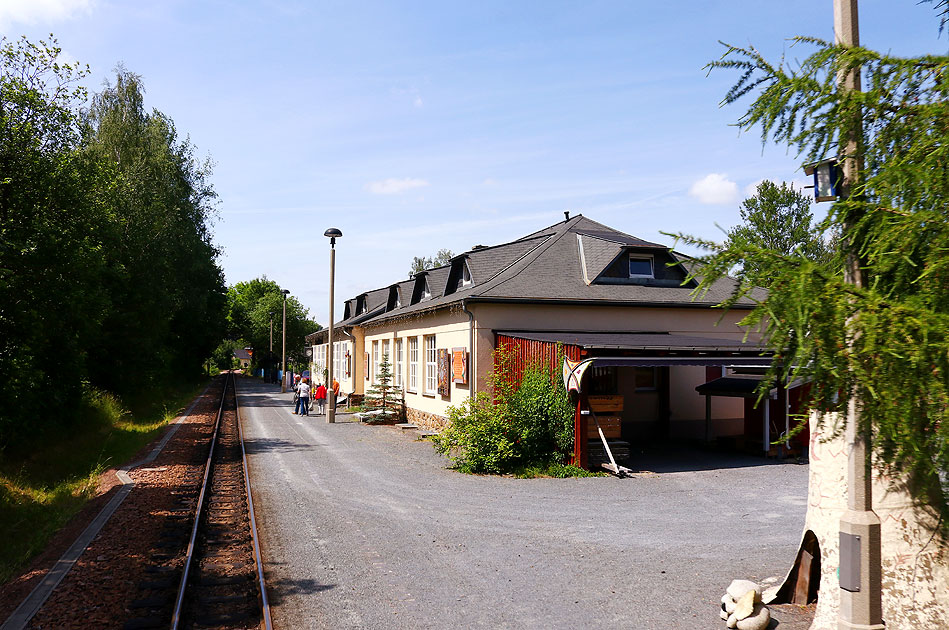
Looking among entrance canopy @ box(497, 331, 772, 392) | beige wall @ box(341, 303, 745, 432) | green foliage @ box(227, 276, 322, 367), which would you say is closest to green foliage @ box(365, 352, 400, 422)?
beige wall @ box(341, 303, 745, 432)

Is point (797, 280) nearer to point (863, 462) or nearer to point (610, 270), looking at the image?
point (863, 462)

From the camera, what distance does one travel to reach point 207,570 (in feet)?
24.8

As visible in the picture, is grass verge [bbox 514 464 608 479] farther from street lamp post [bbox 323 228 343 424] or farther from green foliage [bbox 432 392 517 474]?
street lamp post [bbox 323 228 343 424]

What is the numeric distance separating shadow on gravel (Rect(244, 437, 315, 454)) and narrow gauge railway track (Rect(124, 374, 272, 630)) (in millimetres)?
4735

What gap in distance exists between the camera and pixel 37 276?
1262 cm

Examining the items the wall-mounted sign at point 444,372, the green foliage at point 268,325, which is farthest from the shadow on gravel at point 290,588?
the green foliage at point 268,325

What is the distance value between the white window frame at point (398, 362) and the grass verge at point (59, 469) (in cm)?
872

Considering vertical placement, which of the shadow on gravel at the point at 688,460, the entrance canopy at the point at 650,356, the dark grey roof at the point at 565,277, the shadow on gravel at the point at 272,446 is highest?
the dark grey roof at the point at 565,277

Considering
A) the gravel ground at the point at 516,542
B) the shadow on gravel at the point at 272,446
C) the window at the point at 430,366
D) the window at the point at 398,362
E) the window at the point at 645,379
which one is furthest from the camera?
the window at the point at 398,362

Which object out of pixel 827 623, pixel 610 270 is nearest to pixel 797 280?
pixel 827 623

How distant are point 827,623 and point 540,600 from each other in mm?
2575

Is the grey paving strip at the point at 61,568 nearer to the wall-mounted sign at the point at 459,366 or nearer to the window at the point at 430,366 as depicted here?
the wall-mounted sign at the point at 459,366

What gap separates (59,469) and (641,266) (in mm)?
16496

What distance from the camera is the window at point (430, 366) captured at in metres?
21.6
